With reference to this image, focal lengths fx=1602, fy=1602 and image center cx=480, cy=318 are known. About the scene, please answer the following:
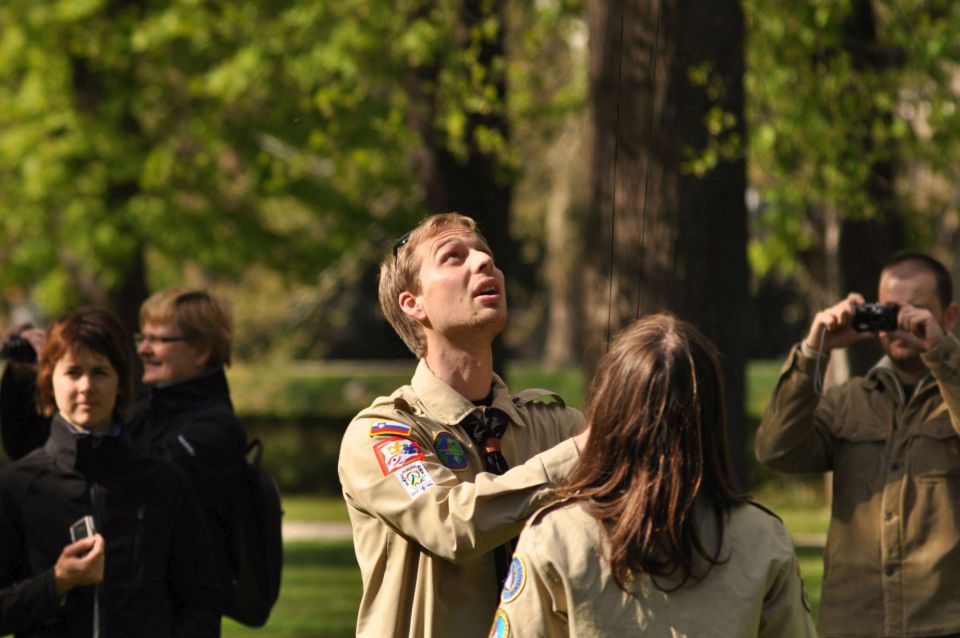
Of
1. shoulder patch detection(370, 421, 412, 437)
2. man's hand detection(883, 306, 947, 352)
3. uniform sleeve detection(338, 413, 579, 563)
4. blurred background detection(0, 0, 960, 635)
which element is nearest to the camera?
uniform sleeve detection(338, 413, 579, 563)

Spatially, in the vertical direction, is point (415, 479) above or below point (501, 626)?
above

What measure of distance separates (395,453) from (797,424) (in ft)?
7.07

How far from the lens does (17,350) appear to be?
5.83m

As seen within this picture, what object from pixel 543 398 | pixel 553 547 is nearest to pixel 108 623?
pixel 543 398

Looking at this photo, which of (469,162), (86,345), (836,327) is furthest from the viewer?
(469,162)

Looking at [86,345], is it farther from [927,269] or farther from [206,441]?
[927,269]

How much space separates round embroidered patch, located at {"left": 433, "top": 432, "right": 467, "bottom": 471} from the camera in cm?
379

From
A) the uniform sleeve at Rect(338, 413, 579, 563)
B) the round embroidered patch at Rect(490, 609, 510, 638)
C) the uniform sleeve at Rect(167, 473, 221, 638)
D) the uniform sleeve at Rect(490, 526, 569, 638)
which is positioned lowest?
the uniform sleeve at Rect(167, 473, 221, 638)

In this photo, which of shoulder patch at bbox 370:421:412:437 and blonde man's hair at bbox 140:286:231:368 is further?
blonde man's hair at bbox 140:286:231:368

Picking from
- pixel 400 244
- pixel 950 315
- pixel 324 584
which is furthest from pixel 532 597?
pixel 324 584

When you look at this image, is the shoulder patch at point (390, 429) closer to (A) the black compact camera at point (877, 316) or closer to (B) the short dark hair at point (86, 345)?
(B) the short dark hair at point (86, 345)

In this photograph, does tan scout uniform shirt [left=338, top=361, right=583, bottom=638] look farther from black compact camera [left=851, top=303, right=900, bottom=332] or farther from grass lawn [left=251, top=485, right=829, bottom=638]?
grass lawn [left=251, top=485, right=829, bottom=638]

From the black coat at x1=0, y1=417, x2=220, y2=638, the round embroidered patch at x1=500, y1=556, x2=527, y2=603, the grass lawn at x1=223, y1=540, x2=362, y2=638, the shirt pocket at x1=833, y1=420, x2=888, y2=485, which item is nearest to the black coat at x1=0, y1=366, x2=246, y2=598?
the black coat at x1=0, y1=417, x2=220, y2=638

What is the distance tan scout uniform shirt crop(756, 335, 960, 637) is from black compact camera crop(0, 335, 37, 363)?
8.74 feet
